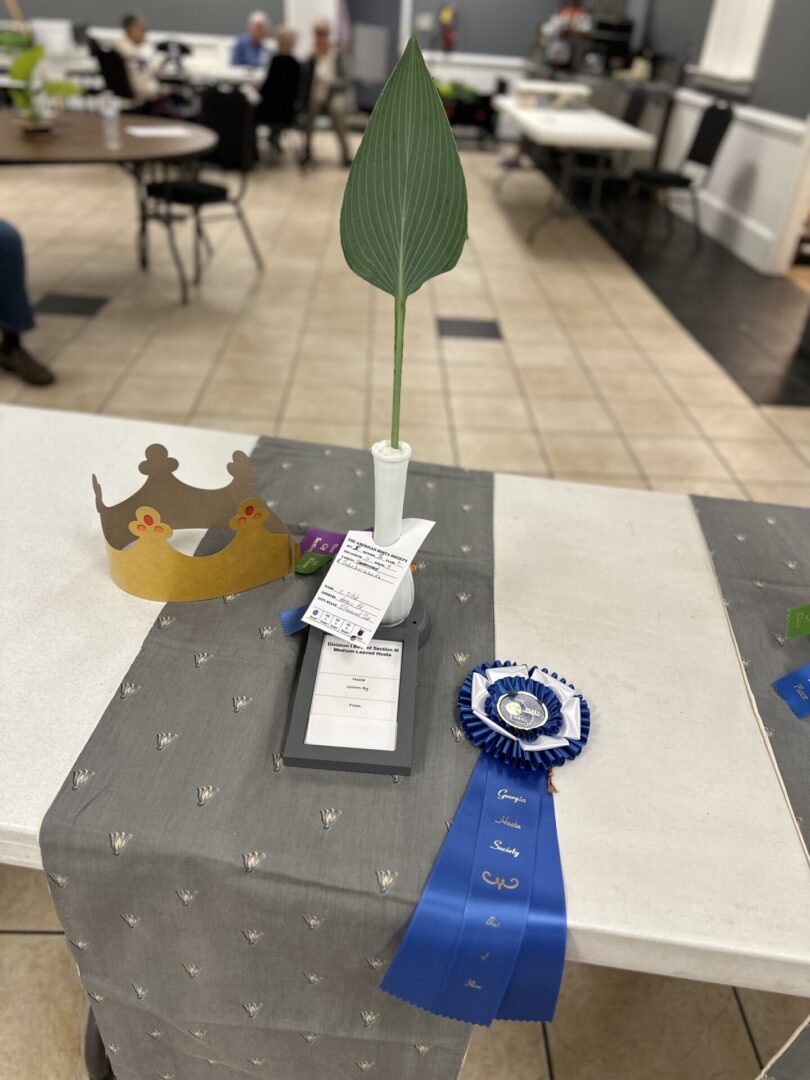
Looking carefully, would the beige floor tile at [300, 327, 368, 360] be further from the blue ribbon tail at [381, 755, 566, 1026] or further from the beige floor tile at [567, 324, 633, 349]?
the blue ribbon tail at [381, 755, 566, 1026]

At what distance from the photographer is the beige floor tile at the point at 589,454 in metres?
3.14

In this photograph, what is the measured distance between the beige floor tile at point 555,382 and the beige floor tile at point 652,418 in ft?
0.66

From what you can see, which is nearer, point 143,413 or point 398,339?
point 398,339

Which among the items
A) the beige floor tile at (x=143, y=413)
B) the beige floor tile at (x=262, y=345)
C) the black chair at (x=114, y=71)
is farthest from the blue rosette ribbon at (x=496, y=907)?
the black chair at (x=114, y=71)

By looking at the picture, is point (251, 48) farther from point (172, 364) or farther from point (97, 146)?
point (172, 364)

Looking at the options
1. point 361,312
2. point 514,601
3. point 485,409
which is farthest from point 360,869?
point 361,312

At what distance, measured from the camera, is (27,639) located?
1072mm

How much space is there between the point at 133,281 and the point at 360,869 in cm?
468

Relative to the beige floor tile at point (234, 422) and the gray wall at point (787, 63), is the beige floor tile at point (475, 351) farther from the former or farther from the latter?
the gray wall at point (787, 63)

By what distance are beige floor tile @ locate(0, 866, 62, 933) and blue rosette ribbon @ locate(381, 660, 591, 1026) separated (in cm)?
98

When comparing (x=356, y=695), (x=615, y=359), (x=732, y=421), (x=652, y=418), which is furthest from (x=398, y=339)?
(x=615, y=359)

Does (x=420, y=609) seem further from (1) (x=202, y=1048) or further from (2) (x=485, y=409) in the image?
(2) (x=485, y=409)

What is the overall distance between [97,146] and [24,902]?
143 inches

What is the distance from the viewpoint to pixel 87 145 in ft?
Result: 12.6
